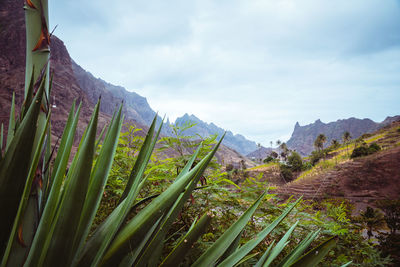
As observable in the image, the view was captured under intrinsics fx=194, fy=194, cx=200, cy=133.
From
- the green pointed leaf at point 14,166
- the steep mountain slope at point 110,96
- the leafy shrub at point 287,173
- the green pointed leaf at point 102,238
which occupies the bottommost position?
the leafy shrub at point 287,173

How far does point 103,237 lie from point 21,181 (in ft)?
0.95

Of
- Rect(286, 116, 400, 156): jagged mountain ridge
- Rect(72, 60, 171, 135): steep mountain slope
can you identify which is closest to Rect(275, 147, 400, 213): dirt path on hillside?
Rect(72, 60, 171, 135): steep mountain slope

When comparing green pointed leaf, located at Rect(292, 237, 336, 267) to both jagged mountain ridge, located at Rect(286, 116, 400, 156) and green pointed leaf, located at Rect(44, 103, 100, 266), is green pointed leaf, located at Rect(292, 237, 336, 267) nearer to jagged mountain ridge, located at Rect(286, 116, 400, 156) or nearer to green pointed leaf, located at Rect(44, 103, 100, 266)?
green pointed leaf, located at Rect(44, 103, 100, 266)

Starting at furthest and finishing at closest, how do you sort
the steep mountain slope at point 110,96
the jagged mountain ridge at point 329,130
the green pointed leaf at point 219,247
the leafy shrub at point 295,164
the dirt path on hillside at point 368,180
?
the jagged mountain ridge at point 329,130, the steep mountain slope at point 110,96, the leafy shrub at point 295,164, the dirt path on hillside at point 368,180, the green pointed leaf at point 219,247

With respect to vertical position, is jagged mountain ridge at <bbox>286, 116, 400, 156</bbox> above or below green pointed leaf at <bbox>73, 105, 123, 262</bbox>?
above

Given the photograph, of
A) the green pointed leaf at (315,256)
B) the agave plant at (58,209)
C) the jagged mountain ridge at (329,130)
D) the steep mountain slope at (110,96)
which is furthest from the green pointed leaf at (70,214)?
the jagged mountain ridge at (329,130)

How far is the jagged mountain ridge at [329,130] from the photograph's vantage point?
137125 mm

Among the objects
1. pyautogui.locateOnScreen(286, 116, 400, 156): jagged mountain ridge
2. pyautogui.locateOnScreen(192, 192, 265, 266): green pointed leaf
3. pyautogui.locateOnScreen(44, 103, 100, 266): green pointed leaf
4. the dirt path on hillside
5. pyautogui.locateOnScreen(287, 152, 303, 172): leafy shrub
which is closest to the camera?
pyautogui.locateOnScreen(44, 103, 100, 266): green pointed leaf

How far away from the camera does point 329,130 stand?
521 ft

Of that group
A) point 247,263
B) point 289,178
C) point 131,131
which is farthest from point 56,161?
point 289,178

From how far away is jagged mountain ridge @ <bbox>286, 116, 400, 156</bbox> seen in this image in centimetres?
13712

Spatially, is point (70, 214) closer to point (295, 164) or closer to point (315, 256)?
point (315, 256)

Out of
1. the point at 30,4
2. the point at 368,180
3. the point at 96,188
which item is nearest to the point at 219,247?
the point at 96,188

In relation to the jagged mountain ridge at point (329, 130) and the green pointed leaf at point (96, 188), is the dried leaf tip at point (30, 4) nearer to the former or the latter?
the green pointed leaf at point (96, 188)
